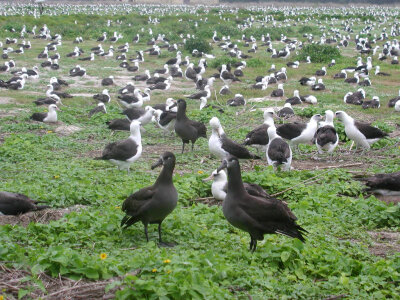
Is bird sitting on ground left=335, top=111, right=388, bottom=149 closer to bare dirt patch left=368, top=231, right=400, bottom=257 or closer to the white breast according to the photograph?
the white breast

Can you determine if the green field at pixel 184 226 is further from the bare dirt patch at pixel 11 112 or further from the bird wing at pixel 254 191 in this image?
the bird wing at pixel 254 191

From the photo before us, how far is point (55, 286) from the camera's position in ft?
19.2

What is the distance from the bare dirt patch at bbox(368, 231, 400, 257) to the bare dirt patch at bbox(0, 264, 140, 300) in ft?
11.7

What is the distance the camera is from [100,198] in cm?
920

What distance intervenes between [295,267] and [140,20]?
49.5m

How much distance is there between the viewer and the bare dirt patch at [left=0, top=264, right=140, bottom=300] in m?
5.59

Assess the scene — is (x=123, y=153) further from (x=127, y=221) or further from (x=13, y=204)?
(x=127, y=221)

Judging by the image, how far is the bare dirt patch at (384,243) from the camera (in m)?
7.60

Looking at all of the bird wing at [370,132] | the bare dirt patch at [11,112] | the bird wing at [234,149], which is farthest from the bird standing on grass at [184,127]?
the bare dirt patch at [11,112]

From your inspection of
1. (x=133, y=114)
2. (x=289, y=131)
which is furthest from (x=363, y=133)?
(x=133, y=114)

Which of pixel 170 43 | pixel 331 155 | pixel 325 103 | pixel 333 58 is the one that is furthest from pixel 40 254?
pixel 170 43

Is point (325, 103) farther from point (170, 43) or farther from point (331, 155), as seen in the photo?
point (170, 43)

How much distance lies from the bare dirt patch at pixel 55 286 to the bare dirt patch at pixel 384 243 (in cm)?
358

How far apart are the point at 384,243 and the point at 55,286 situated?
4.72m
